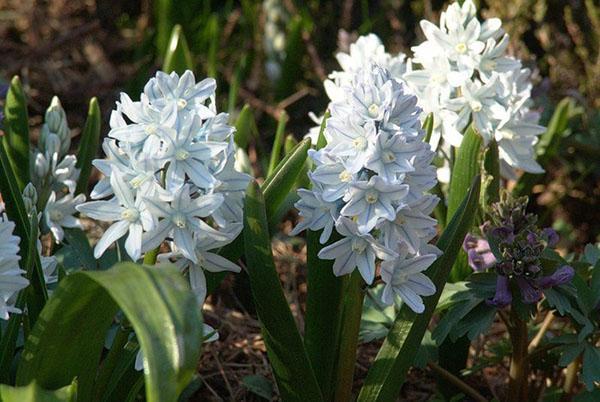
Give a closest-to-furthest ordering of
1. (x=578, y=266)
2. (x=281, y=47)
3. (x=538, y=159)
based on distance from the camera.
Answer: (x=578, y=266) < (x=538, y=159) < (x=281, y=47)

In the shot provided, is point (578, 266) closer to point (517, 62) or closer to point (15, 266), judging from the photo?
point (517, 62)

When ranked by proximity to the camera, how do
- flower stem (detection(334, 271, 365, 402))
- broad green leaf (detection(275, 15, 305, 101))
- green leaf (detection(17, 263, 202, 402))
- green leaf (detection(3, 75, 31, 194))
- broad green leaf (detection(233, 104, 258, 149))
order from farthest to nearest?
broad green leaf (detection(275, 15, 305, 101)), broad green leaf (detection(233, 104, 258, 149)), green leaf (detection(3, 75, 31, 194)), flower stem (detection(334, 271, 365, 402)), green leaf (detection(17, 263, 202, 402))

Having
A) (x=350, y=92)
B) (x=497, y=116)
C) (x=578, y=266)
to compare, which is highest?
(x=350, y=92)

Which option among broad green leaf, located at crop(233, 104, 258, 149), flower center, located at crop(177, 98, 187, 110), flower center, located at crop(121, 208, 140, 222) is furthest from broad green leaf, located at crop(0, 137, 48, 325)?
broad green leaf, located at crop(233, 104, 258, 149)

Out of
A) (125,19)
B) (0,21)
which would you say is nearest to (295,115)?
(125,19)

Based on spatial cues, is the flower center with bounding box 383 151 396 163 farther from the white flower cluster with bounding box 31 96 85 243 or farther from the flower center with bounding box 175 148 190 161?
the white flower cluster with bounding box 31 96 85 243
